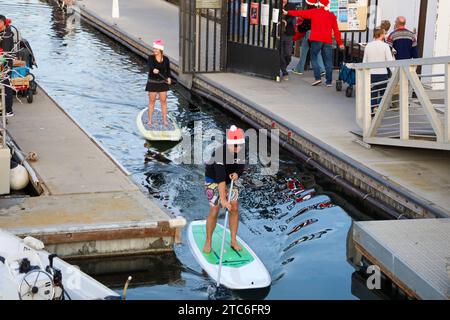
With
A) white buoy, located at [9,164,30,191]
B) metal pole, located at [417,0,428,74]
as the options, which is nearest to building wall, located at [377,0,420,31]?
metal pole, located at [417,0,428,74]

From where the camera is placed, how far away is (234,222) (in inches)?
450

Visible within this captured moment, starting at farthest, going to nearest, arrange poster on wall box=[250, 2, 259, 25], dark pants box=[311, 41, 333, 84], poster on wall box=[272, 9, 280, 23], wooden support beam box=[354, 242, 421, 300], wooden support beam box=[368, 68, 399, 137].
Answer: poster on wall box=[250, 2, 259, 25]
poster on wall box=[272, 9, 280, 23]
dark pants box=[311, 41, 333, 84]
wooden support beam box=[368, 68, 399, 137]
wooden support beam box=[354, 242, 421, 300]

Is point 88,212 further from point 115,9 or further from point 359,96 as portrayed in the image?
point 115,9

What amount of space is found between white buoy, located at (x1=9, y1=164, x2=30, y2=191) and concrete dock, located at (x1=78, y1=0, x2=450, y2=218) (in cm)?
479

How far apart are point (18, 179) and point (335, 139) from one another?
534 cm

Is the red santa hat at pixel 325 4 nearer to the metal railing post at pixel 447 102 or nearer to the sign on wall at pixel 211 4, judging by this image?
the sign on wall at pixel 211 4

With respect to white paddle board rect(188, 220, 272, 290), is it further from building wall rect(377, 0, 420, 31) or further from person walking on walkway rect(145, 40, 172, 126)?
building wall rect(377, 0, 420, 31)

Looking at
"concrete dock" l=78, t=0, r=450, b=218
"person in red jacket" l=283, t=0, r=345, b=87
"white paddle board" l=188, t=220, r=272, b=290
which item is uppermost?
"person in red jacket" l=283, t=0, r=345, b=87

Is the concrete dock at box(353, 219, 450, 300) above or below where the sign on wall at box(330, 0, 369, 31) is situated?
below

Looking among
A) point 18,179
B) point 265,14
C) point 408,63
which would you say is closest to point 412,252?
point 408,63

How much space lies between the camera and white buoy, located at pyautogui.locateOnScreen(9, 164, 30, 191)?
43.3ft

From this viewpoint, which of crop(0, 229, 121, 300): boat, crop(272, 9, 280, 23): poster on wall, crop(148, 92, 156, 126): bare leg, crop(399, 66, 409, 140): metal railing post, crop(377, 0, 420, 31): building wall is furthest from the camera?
crop(272, 9, 280, 23): poster on wall

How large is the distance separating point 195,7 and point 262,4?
1.68 metres

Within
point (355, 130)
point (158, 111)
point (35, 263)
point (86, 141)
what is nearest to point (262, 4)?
point (158, 111)
